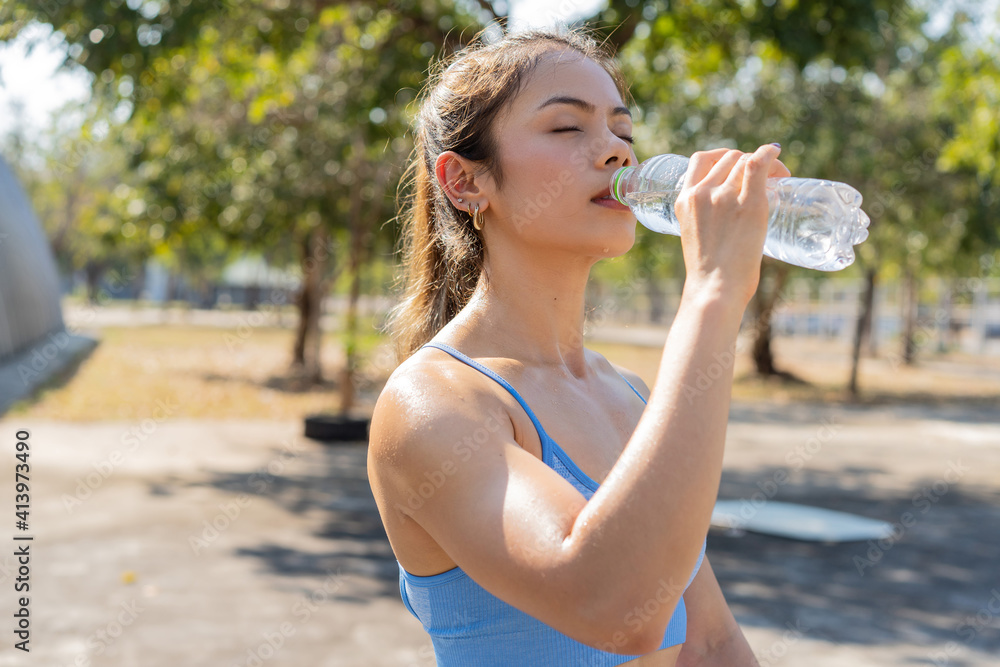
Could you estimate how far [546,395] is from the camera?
5.07 feet

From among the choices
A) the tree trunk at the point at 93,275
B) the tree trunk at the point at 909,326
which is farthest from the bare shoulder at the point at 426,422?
the tree trunk at the point at 93,275

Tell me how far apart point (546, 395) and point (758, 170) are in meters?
0.58

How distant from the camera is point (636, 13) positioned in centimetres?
720

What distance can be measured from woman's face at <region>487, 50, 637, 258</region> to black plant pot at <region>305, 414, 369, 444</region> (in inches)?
407

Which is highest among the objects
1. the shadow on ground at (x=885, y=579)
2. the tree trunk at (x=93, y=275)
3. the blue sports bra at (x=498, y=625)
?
the blue sports bra at (x=498, y=625)

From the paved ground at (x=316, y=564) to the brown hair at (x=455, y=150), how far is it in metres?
3.53

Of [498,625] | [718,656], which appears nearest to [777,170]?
[498,625]

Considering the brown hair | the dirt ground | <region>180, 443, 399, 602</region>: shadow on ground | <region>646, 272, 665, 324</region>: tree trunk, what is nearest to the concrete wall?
the dirt ground

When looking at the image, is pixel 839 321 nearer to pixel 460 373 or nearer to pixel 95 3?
pixel 95 3

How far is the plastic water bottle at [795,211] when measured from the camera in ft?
4.86

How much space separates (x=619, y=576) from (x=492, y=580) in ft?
0.61

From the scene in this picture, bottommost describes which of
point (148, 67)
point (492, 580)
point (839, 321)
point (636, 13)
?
point (839, 321)

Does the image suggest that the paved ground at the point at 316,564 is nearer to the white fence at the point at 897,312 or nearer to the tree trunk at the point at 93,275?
the white fence at the point at 897,312

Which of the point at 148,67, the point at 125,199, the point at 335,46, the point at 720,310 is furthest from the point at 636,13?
the point at 125,199
